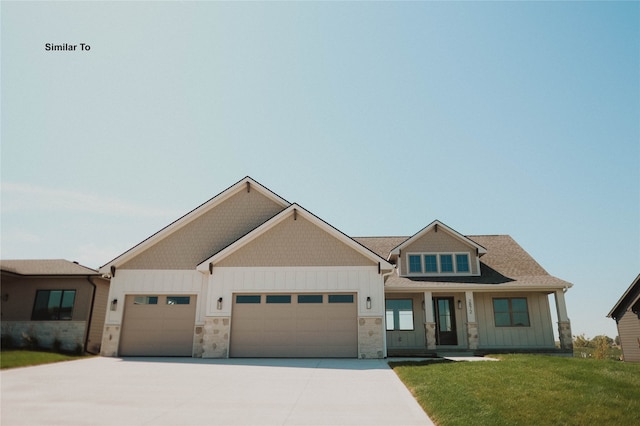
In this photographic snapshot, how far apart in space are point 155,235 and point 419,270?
12172 mm

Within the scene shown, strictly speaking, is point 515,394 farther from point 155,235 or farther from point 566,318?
point 155,235

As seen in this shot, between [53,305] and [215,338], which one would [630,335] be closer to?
[215,338]

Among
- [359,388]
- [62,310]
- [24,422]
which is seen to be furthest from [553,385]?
[62,310]

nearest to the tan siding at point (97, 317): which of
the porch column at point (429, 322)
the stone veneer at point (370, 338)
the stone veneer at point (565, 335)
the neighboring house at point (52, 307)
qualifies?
the neighboring house at point (52, 307)

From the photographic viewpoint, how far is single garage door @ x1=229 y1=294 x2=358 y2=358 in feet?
47.4

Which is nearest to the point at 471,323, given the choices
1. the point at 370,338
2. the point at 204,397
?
the point at 370,338

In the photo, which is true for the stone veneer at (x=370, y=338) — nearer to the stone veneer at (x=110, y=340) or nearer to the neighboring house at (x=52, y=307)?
the stone veneer at (x=110, y=340)

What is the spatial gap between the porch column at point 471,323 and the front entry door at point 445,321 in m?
1.09

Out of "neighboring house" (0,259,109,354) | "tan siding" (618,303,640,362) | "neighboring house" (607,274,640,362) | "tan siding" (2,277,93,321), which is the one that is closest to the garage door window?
"neighboring house" (0,259,109,354)

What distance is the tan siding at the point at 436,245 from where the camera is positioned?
62.7 ft

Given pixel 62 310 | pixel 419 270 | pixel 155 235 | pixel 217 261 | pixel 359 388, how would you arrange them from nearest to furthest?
1. pixel 359 388
2. pixel 217 261
3. pixel 155 235
4. pixel 62 310
5. pixel 419 270

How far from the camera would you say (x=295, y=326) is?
14.6 meters

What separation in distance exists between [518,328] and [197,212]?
50.0ft

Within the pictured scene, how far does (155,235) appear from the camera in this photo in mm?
16266
